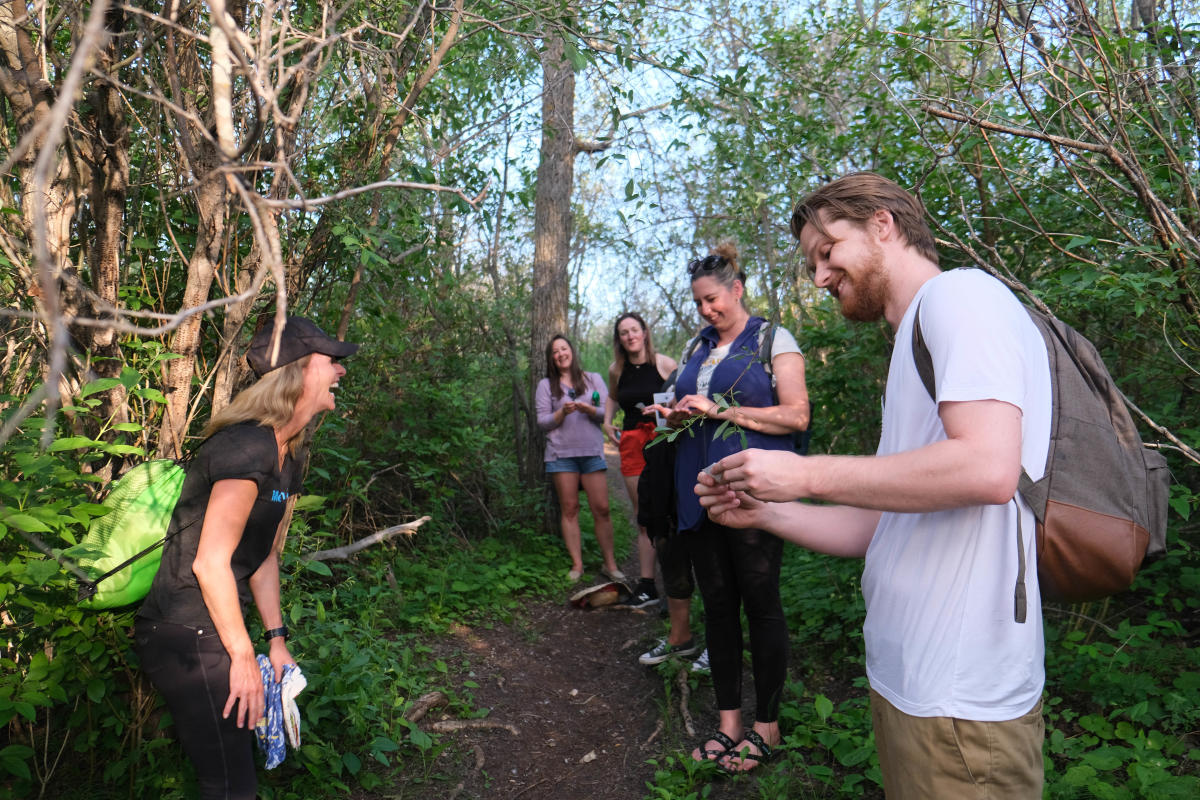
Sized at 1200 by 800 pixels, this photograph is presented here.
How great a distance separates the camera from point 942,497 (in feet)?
4.49

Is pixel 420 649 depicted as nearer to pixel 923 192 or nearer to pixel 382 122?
pixel 382 122

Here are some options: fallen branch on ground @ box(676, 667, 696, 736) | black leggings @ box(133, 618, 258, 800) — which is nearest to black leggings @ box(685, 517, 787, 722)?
fallen branch on ground @ box(676, 667, 696, 736)

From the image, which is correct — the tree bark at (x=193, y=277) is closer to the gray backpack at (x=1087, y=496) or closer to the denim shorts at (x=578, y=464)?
the gray backpack at (x=1087, y=496)

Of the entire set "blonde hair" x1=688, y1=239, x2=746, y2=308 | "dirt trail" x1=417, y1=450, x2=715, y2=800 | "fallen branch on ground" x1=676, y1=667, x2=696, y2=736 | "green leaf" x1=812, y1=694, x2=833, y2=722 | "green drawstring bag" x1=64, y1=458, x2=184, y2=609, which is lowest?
"dirt trail" x1=417, y1=450, x2=715, y2=800

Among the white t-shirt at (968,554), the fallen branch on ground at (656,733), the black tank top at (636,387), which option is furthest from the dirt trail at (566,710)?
the white t-shirt at (968,554)

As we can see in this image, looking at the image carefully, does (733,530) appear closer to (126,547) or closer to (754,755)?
(754,755)

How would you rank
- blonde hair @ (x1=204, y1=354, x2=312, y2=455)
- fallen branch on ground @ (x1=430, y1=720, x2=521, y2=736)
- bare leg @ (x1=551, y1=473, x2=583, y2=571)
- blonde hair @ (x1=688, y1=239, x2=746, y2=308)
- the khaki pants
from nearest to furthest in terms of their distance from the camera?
1. the khaki pants
2. blonde hair @ (x1=204, y1=354, x2=312, y2=455)
3. blonde hair @ (x1=688, y1=239, x2=746, y2=308)
4. fallen branch on ground @ (x1=430, y1=720, x2=521, y2=736)
5. bare leg @ (x1=551, y1=473, x2=583, y2=571)

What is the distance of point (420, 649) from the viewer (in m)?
4.57

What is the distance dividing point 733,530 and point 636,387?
2386 mm

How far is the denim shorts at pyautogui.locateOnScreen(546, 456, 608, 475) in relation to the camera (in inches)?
255

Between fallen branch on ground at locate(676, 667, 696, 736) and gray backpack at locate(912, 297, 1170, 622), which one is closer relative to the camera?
gray backpack at locate(912, 297, 1170, 622)

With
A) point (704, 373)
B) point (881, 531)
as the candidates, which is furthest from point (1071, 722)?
point (881, 531)

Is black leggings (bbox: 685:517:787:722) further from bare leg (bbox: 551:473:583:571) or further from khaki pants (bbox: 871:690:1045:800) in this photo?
bare leg (bbox: 551:473:583:571)

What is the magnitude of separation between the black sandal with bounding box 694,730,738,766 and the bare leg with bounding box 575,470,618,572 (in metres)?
2.70
